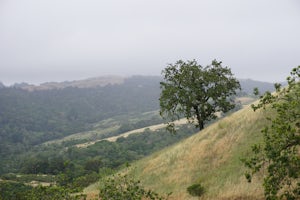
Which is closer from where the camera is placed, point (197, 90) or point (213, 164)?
point (213, 164)

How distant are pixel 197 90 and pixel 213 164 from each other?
48.0 ft

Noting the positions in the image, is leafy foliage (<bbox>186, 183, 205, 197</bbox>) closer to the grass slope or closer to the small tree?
the grass slope

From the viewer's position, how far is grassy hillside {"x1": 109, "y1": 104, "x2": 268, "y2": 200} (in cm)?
2461

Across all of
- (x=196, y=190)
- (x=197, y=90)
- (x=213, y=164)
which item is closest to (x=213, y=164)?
(x=213, y=164)

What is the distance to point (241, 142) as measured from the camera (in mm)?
31047

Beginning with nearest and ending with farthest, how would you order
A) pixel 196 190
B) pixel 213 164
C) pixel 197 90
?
pixel 196 190
pixel 213 164
pixel 197 90

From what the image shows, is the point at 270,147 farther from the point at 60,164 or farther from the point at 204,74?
the point at 60,164

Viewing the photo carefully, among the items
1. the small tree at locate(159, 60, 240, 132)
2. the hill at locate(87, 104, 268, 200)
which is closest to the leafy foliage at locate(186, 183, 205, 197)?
the hill at locate(87, 104, 268, 200)

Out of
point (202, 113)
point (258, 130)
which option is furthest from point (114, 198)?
point (202, 113)

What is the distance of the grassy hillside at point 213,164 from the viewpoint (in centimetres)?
2461

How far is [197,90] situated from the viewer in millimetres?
43250

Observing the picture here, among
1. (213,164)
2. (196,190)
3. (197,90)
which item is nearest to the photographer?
(196,190)

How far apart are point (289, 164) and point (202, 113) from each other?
30981mm

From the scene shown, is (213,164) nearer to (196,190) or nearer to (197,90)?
(196,190)
